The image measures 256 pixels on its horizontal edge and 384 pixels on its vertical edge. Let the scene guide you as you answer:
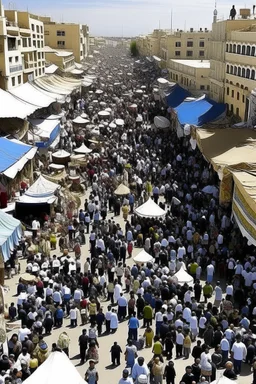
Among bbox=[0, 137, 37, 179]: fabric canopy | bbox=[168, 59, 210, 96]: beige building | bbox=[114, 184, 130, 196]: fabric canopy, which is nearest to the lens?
bbox=[0, 137, 37, 179]: fabric canopy

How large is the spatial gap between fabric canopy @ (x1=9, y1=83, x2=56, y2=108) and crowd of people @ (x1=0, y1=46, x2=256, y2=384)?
7.85 meters

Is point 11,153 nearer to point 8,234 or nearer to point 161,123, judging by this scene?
point 8,234

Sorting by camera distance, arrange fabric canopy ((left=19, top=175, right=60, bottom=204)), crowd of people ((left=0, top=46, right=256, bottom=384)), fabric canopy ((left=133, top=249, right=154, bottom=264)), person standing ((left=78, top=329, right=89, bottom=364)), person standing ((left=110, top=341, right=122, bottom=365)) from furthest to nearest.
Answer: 1. fabric canopy ((left=19, top=175, right=60, bottom=204))
2. fabric canopy ((left=133, top=249, right=154, bottom=264))
3. person standing ((left=78, top=329, right=89, bottom=364))
4. person standing ((left=110, top=341, right=122, bottom=365))
5. crowd of people ((left=0, top=46, right=256, bottom=384))

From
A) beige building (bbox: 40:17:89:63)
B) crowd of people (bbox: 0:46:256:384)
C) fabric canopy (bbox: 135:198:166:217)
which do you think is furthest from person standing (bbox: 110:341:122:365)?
beige building (bbox: 40:17:89:63)

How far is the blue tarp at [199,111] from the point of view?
2841cm

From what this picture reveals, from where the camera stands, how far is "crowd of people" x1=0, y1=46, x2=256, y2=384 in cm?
1124

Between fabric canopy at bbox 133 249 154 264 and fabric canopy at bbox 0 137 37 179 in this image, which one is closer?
fabric canopy at bbox 133 249 154 264

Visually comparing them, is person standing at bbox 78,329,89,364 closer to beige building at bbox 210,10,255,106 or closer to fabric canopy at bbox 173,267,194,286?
fabric canopy at bbox 173,267,194,286

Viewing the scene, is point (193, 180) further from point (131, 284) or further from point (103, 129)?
point (103, 129)

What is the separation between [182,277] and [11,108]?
1354cm

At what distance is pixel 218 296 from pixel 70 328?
393cm

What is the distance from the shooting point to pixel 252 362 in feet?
38.0

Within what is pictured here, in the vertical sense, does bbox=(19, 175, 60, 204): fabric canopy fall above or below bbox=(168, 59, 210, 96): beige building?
below

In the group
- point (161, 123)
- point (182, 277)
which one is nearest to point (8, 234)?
point (182, 277)
